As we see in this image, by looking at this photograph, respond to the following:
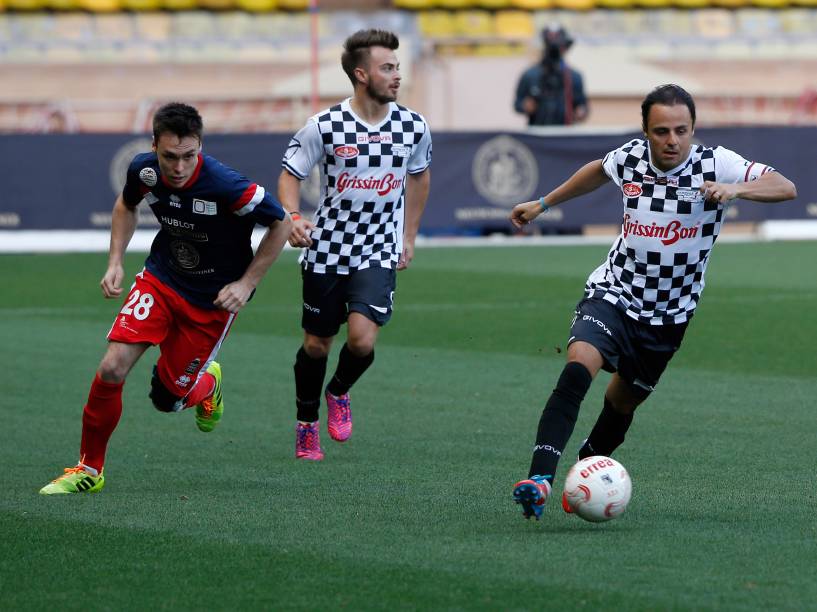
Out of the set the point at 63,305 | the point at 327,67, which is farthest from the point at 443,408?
the point at 327,67

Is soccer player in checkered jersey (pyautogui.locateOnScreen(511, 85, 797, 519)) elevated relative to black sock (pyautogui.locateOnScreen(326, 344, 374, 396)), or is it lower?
elevated

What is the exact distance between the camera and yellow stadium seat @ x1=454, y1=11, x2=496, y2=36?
30234mm

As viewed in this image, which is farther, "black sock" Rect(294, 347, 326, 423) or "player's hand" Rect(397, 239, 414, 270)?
"player's hand" Rect(397, 239, 414, 270)

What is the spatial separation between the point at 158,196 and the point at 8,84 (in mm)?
23264

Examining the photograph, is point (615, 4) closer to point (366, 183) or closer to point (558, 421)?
point (366, 183)

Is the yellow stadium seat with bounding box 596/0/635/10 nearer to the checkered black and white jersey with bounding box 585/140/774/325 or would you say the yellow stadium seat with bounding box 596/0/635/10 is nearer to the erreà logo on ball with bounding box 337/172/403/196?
the erreà logo on ball with bounding box 337/172/403/196

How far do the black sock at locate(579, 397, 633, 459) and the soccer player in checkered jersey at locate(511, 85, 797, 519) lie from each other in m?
0.26

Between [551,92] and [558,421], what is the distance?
16.4 meters

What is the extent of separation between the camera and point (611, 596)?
15.9 ft

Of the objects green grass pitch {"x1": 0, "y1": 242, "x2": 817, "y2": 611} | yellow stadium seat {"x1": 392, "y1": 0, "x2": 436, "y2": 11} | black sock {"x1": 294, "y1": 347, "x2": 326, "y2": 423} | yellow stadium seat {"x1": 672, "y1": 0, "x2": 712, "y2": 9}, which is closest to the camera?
green grass pitch {"x1": 0, "y1": 242, "x2": 817, "y2": 611}

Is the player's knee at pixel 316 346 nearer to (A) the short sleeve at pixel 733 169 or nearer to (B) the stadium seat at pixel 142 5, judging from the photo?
(A) the short sleeve at pixel 733 169

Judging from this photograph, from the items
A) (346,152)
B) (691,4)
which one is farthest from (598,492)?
(691,4)

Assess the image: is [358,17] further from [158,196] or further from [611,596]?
[611,596]

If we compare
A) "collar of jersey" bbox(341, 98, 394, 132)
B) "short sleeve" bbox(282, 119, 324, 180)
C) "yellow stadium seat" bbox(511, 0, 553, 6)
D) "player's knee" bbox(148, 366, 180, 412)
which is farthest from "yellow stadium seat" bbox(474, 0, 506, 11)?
"player's knee" bbox(148, 366, 180, 412)
